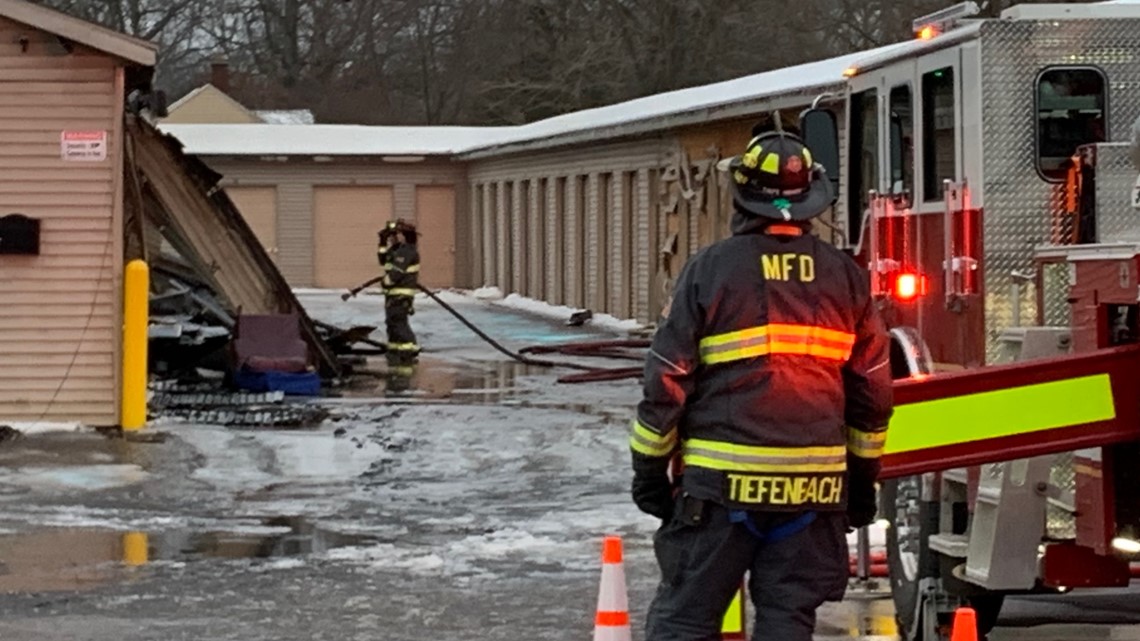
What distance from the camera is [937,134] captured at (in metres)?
8.99

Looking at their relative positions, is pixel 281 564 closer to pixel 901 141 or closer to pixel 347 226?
pixel 901 141

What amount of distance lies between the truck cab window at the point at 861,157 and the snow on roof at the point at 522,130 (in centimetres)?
1117

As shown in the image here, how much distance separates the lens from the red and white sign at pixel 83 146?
667 inches

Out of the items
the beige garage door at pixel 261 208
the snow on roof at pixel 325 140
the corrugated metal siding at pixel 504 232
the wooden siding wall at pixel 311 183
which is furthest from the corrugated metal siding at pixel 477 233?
the beige garage door at pixel 261 208

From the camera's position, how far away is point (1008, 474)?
7.49 meters

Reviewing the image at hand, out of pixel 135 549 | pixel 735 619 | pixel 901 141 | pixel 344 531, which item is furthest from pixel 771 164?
pixel 344 531

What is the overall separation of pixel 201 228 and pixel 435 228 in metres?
27.2

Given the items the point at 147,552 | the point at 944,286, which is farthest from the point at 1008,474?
the point at 147,552

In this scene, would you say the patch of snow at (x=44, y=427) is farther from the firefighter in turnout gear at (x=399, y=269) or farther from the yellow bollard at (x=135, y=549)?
the firefighter in turnout gear at (x=399, y=269)

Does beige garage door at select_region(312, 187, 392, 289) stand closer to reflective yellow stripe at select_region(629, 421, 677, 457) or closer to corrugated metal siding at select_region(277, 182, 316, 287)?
corrugated metal siding at select_region(277, 182, 316, 287)

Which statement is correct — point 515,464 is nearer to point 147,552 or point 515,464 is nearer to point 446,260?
point 147,552

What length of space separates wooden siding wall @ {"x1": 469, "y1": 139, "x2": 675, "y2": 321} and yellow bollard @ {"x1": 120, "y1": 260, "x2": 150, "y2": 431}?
50.3ft

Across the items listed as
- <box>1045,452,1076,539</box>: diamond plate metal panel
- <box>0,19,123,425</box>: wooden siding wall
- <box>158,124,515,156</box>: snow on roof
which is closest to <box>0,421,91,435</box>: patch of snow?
<box>0,19,123,425</box>: wooden siding wall

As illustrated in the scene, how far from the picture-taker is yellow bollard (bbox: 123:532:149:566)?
11430 millimetres
